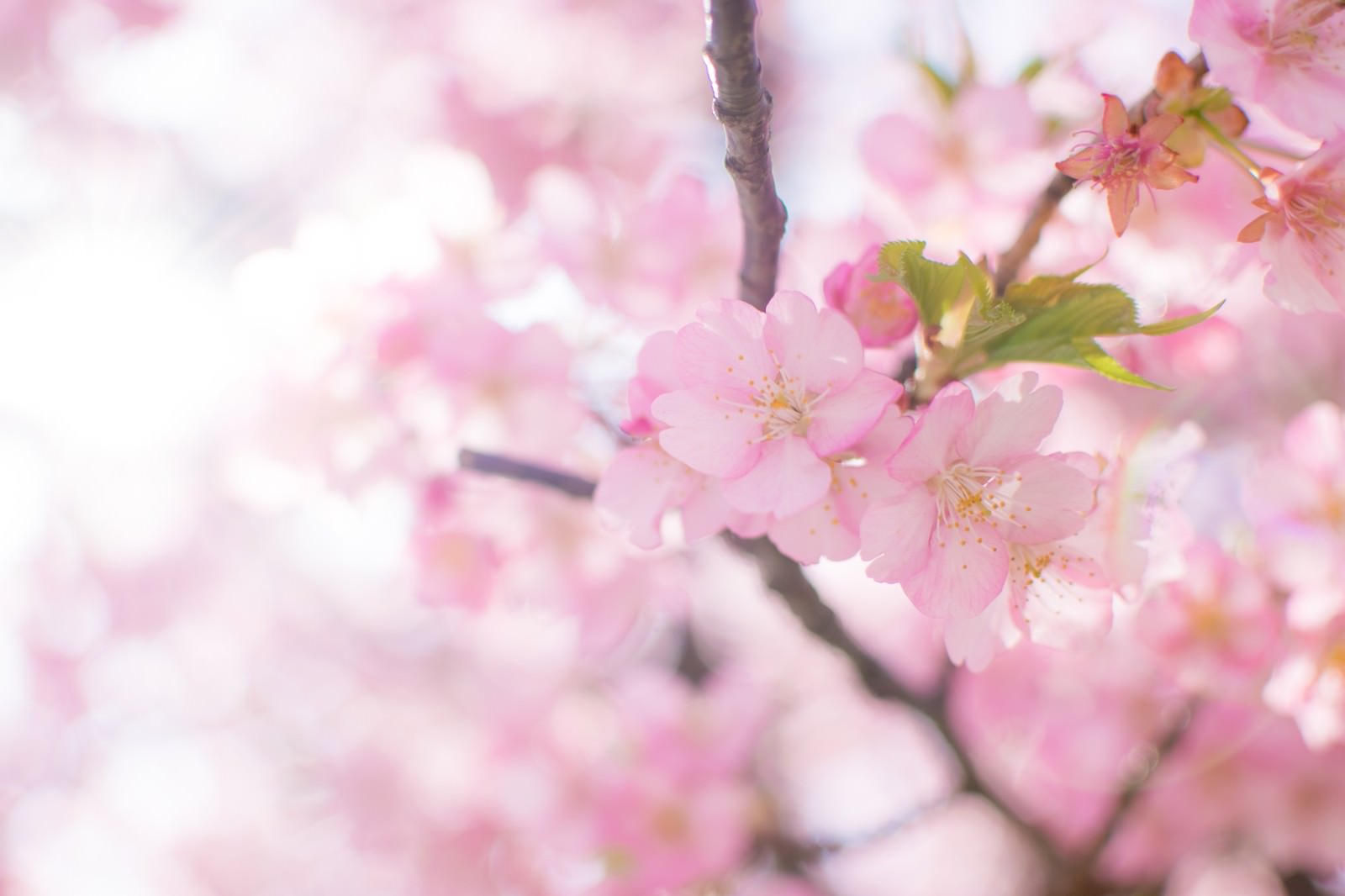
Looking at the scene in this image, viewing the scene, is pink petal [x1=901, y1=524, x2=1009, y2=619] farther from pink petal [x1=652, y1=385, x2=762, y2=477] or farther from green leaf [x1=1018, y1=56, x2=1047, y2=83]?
green leaf [x1=1018, y1=56, x2=1047, y2=83]

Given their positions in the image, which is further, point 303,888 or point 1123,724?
point 303,888

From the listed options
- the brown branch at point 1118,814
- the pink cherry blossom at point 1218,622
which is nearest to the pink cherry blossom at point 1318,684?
the pink cherry blossom at point 1218,622

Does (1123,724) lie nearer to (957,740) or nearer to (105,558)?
(957,740)

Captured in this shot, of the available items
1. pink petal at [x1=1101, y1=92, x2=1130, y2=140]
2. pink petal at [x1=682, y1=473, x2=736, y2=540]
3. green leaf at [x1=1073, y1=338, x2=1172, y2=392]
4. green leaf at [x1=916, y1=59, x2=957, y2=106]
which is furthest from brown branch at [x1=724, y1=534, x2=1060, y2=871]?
green leaf at [x1=916, y1=59, x2=957, y2=106]

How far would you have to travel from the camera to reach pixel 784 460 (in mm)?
732

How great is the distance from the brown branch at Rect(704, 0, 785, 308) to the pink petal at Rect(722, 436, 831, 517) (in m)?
0.18

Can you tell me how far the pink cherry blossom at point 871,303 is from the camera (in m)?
0.77

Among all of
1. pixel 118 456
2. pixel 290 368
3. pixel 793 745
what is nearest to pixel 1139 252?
pixel 290 368

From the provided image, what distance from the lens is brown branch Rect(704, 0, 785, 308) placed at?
0.62 m

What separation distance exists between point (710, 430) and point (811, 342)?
11cm

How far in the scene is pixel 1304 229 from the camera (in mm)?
762

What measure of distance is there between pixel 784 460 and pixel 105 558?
3137 mm

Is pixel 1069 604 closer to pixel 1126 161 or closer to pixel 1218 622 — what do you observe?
pixel 1126 161

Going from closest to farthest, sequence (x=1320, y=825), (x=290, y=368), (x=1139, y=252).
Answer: (x=1139, y=252) < (x=290, y=368) < (x=1320, y=825)
